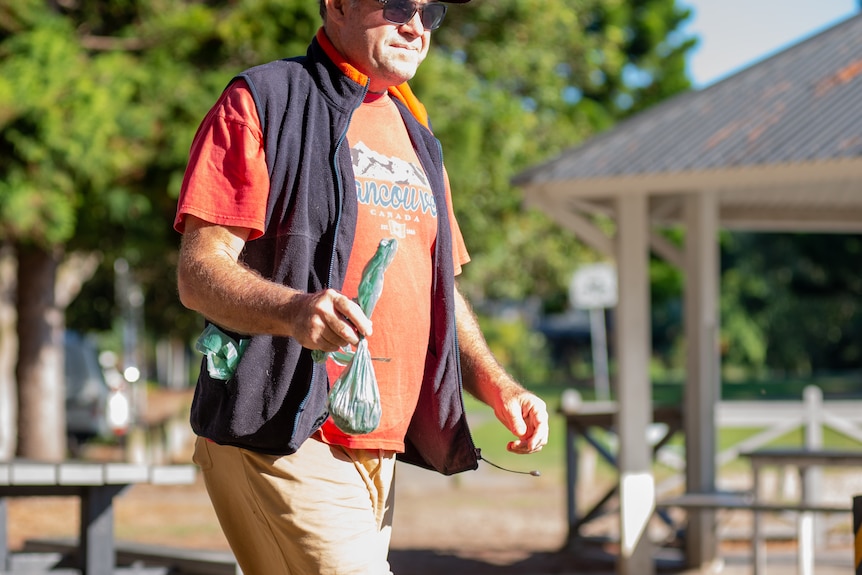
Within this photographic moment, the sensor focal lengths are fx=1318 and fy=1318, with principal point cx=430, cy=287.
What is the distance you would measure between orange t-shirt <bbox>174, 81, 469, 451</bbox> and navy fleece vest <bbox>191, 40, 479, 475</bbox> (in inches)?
1.6

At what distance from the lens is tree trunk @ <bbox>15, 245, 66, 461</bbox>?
550 inches

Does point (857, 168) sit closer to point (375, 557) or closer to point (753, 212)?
point (753, 212)

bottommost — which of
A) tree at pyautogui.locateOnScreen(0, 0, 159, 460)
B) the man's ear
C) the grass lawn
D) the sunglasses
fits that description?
the grass lawn

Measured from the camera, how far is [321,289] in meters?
2.39

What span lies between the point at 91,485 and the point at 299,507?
3595 mm

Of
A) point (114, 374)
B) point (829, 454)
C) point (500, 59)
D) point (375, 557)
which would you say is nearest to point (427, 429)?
point (375, 557)

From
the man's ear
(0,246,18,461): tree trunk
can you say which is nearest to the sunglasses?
the man's ear

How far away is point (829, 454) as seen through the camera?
7793 mm

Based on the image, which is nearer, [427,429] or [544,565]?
[427,429]

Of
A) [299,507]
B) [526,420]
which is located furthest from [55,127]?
[299,507]

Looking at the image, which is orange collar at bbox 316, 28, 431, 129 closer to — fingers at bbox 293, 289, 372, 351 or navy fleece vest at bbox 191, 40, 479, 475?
navy fleece vest at bbox 191, 40, 479, 475

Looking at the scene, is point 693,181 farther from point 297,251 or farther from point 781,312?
point 781,312

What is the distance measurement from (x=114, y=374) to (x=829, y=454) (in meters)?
15.4

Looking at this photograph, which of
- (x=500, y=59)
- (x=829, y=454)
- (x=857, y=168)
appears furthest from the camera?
(x=500, y=59)
